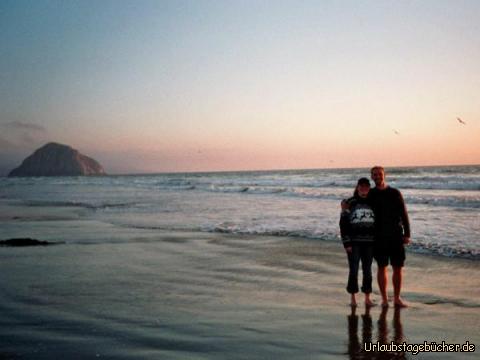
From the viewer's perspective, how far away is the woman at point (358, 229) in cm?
607

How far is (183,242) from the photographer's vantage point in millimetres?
12023

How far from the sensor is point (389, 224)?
19.9 ft

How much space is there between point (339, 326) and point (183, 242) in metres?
7.37

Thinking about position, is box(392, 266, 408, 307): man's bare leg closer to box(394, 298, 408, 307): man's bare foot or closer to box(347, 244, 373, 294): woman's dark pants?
box(394, 298, 408, 307): man's bare foot

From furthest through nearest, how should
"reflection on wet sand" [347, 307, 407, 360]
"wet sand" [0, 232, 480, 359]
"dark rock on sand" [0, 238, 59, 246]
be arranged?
"dark rock on sand" [0, 238, 59, 246], "wet sand" [0, 232, 480, 359], "reflection on wet sand" [347, 307, 407, 360]

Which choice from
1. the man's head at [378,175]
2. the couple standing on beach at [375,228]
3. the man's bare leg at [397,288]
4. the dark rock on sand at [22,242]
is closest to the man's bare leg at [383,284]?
the couple standing on beach at [375,228]

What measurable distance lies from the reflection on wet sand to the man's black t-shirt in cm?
95

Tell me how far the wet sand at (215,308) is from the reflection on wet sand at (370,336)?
0.01 metres

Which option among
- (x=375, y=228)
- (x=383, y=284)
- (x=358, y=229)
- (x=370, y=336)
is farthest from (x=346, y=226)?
(x=370, y=336)

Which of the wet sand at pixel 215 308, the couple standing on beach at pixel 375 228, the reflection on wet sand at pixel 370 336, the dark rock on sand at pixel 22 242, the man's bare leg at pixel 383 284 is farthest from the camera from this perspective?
the dark rock on sand at pixel 22 242

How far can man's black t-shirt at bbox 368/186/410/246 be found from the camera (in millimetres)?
6070

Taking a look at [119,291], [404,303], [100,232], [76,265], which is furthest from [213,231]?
[404,303]

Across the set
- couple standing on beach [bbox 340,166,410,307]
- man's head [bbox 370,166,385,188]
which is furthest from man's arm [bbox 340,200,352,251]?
man's head [bbox 370,166,385,188]

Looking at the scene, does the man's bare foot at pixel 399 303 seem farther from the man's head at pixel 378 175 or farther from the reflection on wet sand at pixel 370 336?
the man's head at pixel 378 175
